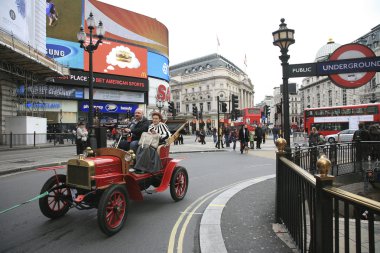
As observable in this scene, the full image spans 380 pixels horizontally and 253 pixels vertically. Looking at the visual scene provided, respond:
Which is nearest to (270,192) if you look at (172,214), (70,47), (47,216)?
(172,214)

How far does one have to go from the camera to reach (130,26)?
48.7 meters

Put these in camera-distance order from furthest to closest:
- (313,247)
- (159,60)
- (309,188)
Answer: (159,60) → (309,188) → (313,247)

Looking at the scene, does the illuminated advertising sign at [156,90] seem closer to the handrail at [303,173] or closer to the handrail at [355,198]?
the handrail at [303,173]

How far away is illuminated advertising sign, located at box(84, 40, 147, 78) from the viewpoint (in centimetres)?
4269

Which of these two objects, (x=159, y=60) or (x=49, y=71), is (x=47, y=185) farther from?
(x=159, y=60)

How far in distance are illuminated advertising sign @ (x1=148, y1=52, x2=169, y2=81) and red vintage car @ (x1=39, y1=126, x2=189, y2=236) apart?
47756 mm

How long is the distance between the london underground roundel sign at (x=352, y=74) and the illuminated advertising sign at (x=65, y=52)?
3880cm

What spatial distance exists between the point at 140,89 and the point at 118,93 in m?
4.05

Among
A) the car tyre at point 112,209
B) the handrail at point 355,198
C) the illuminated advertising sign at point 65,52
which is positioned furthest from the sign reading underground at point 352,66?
the illuminated advertising sign at point 65,52

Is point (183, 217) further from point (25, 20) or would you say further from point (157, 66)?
point (157, 66)

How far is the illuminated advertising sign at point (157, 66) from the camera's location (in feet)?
168

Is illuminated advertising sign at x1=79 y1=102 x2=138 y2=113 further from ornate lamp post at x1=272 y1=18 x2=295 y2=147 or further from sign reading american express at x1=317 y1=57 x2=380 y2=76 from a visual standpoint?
sign reading american express at x1=317 y1=57 x2=380 y2=76

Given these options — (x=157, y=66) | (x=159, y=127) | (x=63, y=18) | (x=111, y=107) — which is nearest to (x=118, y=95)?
→ (x=111, y=107)

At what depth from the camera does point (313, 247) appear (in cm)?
257
